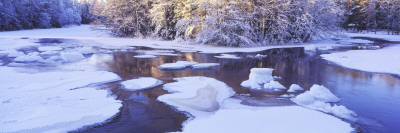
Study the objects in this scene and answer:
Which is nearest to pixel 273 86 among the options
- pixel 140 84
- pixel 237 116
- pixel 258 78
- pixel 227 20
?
pixel 258 78

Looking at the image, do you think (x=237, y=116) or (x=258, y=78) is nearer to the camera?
(x=237, y=116)

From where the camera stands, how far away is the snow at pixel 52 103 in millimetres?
5234

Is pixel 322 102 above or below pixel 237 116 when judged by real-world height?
above

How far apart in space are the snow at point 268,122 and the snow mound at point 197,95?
53 centimetres

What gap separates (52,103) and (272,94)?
223 inches

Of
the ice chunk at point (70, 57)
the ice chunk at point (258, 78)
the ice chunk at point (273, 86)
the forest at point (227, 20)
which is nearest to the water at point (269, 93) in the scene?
the ice chunk at point (258, 78)

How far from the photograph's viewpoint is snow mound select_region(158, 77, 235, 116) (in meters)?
6.42

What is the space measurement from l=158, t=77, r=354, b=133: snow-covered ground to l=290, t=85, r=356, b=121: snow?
0.34m

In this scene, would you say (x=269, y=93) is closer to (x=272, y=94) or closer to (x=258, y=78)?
(x=272, y=94)

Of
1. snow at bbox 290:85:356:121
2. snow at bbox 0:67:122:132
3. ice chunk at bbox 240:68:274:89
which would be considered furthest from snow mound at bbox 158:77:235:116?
snow at bbox 290:85:356:121

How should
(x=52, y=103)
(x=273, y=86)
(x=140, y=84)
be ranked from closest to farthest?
(x=52, y=103) < (x=273, y=86) < (x=140, y=84)

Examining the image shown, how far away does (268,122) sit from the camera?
544 centimetres

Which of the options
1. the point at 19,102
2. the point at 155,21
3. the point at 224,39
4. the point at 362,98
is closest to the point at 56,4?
the point at 155,21

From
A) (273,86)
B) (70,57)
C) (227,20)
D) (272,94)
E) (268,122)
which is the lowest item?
(268,122)
